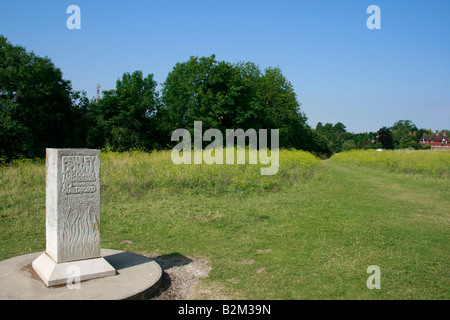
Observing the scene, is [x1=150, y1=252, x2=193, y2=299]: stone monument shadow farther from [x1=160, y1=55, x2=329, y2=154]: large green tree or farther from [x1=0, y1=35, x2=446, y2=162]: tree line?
[x1=160, y1=55, x2=329, y2=154]: large green tree

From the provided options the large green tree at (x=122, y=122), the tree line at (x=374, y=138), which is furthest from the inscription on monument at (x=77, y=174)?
the tree line at (x=374, y=138)

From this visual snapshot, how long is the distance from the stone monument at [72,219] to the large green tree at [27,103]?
1874 cm

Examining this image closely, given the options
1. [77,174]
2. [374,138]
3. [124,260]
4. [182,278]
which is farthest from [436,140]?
[77,174]

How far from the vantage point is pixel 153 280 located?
404 cm

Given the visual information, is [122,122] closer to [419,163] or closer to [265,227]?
[419,163]

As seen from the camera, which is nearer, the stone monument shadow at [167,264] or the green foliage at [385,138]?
the stone monument shadow at [167,264]

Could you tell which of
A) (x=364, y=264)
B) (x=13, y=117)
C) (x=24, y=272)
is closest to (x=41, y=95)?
(x=13, y=117)

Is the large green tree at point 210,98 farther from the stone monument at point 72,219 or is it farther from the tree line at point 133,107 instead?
the stone monument at point 72,219

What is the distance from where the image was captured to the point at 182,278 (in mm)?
4559

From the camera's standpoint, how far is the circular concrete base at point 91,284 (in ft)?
11.6

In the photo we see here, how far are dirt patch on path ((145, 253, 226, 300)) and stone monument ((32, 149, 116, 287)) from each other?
28.9 inches

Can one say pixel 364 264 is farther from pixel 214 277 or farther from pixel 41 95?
pixel 41 95

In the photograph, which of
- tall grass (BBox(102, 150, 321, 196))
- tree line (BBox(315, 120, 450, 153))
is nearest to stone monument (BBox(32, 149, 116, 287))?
tall grass (BBox(102, 150, 321, 196))

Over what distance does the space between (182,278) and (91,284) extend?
4.02ft
